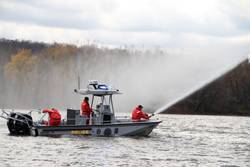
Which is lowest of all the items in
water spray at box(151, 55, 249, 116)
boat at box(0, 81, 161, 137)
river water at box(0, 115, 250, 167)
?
river water at box(0, 115, 250, 167)

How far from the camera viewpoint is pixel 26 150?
50.0 meters

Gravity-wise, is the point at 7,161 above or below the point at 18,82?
below

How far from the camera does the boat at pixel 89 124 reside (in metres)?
57.6

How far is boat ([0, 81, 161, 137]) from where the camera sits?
5756 cm

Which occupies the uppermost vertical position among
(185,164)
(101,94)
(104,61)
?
(104,61)

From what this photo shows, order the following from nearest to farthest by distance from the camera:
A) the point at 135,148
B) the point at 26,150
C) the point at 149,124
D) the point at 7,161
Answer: the point at 7,161, the point at 26,150, the point at 135,148, the point at 149,124

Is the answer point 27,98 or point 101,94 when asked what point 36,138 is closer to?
point 101,94

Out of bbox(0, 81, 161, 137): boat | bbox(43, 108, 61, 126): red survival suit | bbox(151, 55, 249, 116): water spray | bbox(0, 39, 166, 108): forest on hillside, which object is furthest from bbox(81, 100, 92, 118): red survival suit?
bbox(0, 39, 166, 108): forest on hillside

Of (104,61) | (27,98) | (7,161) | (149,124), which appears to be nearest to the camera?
(7,161)

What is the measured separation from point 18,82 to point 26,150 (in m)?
116

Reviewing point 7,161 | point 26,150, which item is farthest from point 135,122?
point 7,161

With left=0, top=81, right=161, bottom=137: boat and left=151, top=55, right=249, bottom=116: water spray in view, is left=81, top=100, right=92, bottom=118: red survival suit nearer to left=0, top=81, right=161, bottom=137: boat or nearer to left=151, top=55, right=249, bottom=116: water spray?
left=0, top=81, right=161, bottom=137: boat

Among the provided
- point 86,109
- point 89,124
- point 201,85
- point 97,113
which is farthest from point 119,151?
point 201,85

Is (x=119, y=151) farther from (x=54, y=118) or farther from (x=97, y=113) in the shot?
(x=97, y=113)
